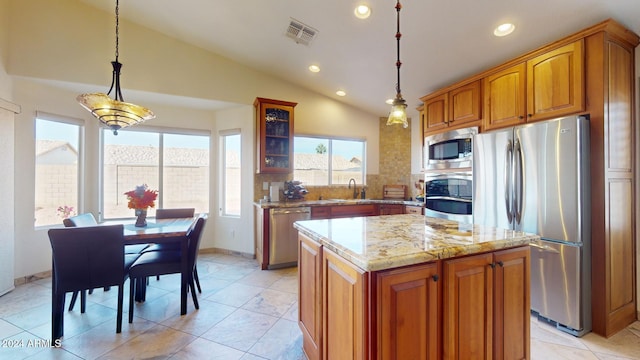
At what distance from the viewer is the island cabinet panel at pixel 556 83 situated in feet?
6.98

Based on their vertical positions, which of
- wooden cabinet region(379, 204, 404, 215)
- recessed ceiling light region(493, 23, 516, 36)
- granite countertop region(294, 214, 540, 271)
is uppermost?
recessed ceiling light region(493, 23, 516, 36)

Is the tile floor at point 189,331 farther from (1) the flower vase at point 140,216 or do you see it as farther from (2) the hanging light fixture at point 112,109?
(2) the hanging light fixture at point 112,109

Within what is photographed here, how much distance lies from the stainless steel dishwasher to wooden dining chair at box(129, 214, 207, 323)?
3.89 ft

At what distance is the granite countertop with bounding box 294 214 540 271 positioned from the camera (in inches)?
46.3

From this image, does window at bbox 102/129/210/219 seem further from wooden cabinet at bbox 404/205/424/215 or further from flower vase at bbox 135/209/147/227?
wooden cabinet at bbox 404/205/424/215

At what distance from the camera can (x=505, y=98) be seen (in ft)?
8.71

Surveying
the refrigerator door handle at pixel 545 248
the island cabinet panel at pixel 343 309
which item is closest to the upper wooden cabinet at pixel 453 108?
the refrigerator door handle at pixel 545 248

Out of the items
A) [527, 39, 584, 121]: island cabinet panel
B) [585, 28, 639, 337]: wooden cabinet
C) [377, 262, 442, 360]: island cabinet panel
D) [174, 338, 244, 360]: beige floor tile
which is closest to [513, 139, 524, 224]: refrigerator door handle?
[527, 39, 584, 121]: island cabinet panel

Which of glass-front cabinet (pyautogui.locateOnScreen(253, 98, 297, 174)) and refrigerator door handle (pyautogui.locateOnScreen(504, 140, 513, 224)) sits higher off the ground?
glass-front cabinet (pyautogui.locateOnScreen(253, 98, 297, 174))

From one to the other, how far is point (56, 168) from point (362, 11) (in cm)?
445

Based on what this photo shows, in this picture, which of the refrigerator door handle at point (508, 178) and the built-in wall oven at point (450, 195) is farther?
the built-in wall oven at point (450, 195)

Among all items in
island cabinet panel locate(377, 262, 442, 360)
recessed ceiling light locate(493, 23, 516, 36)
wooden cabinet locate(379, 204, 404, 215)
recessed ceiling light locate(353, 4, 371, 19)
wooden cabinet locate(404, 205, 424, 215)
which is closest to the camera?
island cabinet panel locate(377, 262, 442, 360)

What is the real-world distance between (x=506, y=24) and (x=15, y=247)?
5.94 metres

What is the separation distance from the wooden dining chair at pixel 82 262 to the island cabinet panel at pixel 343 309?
1874mm
